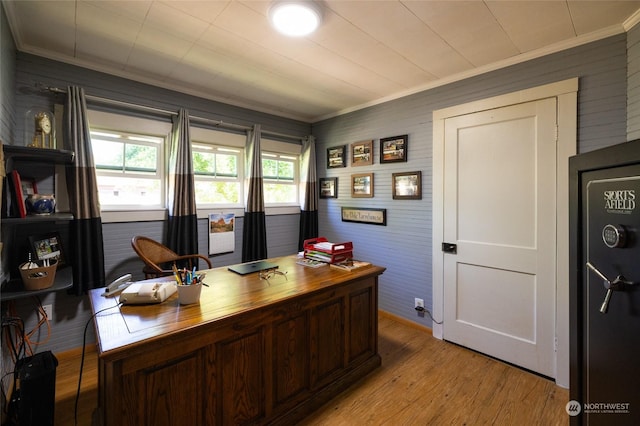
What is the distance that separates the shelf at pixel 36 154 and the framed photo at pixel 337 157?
274 centimetres

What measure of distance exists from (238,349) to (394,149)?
259 centimetres

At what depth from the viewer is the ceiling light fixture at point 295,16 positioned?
1.67m

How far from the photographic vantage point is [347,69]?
259 cm

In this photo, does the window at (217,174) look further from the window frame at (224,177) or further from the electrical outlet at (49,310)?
the electrical outlet at (49,310)

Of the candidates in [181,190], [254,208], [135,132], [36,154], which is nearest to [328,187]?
[254,208]

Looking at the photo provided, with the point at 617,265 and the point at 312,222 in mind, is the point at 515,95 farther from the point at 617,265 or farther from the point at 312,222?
the point at 312,222

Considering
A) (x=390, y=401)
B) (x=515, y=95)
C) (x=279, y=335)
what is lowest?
Answer: (x=390, y=401)

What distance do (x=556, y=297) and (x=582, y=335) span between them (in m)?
1.07

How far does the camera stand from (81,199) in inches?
94.0

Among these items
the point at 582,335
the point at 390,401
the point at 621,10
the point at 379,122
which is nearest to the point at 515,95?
the point at 621,10

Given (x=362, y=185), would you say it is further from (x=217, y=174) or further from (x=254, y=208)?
(x=217, y=174)

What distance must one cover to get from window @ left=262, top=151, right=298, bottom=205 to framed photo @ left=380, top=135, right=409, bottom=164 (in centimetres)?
143

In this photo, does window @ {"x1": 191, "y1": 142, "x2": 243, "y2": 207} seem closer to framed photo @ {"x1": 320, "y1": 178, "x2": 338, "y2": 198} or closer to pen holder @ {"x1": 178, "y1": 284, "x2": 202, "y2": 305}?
framed photo @ {"x1": 320, "y1": 178, "x2": 338, "y2": 198}

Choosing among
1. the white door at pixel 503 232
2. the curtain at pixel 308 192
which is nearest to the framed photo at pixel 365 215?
the curtain at pixel 308 192
